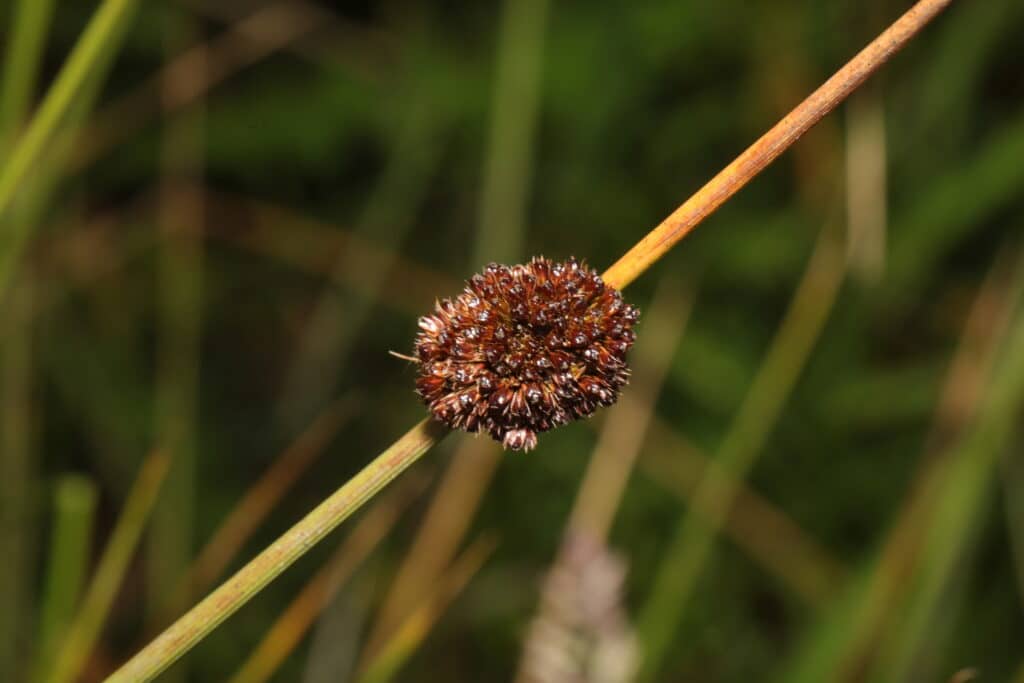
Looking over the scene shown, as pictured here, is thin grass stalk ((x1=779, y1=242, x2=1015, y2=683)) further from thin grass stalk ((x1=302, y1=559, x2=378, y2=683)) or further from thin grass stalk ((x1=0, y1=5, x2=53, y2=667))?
thin grass stalk ((x1=0, y1=5, x2=53, y2=667))

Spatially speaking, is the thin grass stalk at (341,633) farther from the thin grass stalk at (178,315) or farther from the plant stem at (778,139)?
the plant stem at (778,139)

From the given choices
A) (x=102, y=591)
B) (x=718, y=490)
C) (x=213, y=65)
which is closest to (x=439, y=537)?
(x=718, y=490)

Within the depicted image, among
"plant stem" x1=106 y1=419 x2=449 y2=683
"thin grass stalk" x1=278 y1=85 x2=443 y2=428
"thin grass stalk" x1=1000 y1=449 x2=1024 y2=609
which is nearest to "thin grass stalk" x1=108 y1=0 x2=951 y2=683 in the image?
"plant stem" x1=106 y1=419 x2=449 y2=683

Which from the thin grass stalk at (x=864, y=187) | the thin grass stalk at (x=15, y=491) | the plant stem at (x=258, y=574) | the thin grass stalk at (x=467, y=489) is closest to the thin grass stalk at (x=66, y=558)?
the plant stem at (x=258, y=574)

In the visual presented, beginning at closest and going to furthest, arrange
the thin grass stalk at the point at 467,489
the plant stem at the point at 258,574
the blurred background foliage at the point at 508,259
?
the plant stem at the point at 258,574
the thin grass stalk at the point at 467,489
the blurred background foliage at the point at 508,259

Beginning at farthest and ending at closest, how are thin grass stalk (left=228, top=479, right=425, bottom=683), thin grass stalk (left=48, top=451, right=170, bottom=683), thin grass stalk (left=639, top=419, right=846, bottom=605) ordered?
thin grass stalk (left=639, top=419, right=846, bottom=605)
thin grass stalk (left=228, top=479, right=425, bottom=683)
thin grass stalk (left=48, top=451, right=170, bottom=683)

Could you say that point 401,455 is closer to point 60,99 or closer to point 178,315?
point 60,99
